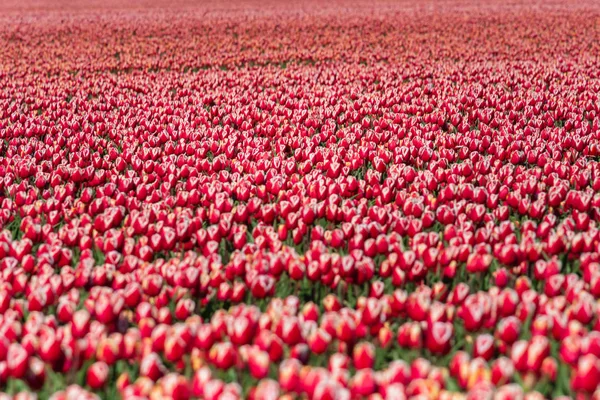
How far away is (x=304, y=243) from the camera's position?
393 centimetres

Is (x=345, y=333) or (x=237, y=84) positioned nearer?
(x=345, y=333)

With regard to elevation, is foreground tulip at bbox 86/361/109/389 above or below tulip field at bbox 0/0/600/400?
below

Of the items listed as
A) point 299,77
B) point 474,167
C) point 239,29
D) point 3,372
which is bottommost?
point 3,372

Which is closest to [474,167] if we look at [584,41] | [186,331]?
[186,331]

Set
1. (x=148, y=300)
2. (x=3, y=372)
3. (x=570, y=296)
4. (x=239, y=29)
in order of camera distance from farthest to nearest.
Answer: (x=239, y=29) → (x=148, y=300) → (x=570, y=296) → (x=3, y=372)

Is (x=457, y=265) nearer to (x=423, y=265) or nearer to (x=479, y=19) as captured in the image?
(x=423, y=265)

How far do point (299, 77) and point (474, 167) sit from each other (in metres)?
6.34

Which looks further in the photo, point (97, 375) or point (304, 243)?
point (304, 243)

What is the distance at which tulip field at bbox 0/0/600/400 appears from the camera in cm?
243

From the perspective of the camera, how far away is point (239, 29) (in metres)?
20.6

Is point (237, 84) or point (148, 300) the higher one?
point (237, 84)

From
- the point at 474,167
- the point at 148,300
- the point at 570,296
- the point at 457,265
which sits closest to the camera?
the point at 570,296

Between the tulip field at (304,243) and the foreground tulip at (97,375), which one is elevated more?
the tulip field at (304,243)

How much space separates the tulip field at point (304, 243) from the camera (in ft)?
7.96
